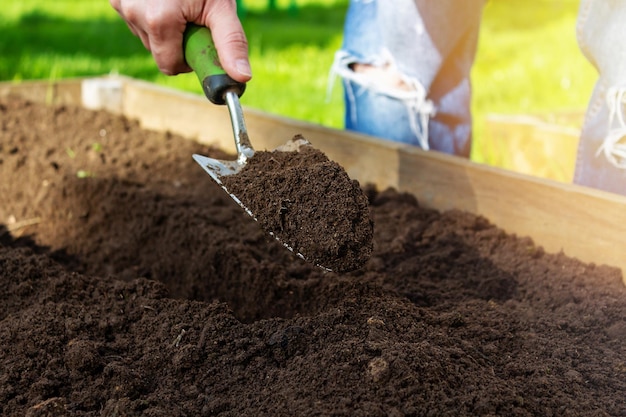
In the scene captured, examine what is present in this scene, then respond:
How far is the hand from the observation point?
→ 217 cm

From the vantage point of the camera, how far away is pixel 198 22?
7.45ft

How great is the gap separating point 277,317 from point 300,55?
5.45 metres

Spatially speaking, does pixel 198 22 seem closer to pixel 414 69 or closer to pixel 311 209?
pixel 311 209

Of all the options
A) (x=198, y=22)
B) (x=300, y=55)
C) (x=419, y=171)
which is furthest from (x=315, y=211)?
(x=300, y=55)

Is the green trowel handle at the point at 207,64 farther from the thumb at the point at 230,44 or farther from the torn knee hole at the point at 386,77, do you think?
the torn knee hole at the point at 386,77

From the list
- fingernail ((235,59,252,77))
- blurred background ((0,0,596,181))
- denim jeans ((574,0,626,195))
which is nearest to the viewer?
fingernail ((235,59,252,77))

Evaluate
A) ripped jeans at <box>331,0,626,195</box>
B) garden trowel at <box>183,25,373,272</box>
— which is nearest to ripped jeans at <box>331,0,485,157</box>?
ripped jeans at <box>331,0,626,195</box>

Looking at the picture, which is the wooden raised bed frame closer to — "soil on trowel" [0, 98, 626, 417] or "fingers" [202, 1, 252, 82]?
"soil on trowel" [0, 98, 626, 417]

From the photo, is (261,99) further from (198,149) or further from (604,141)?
(604,141)

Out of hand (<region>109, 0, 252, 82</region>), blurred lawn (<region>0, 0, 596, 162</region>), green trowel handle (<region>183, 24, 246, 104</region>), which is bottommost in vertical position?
blurred lawn (<region>0, 0, 596, 162</region>)

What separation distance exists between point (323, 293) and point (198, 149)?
1.54 m

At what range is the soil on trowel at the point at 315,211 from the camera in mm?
1828

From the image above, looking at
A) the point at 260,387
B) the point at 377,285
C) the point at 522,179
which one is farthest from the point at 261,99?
the point at 260,387

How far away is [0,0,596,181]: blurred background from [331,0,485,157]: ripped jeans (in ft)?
0.62
